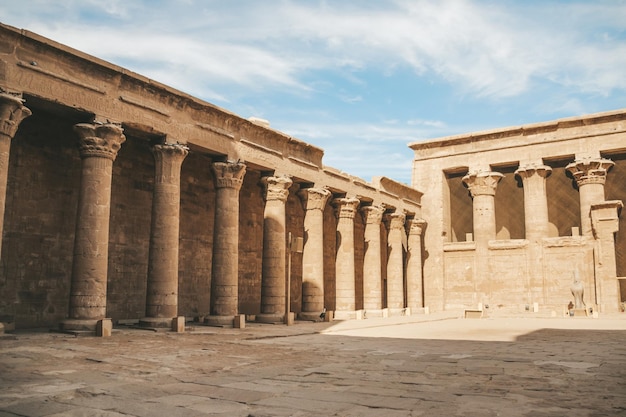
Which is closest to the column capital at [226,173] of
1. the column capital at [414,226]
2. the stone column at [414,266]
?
the stone column at [414,266]

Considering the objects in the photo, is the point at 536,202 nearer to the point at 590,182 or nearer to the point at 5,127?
the point at 590,182

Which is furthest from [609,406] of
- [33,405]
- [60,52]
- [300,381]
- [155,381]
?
[60,52]

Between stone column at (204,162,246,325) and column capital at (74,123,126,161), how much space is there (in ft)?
13.4

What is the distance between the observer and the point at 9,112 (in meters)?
11.8

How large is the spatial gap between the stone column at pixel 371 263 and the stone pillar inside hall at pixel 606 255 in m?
10.4

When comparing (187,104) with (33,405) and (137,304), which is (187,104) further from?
(33,405)

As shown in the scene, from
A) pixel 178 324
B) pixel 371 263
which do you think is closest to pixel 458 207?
pixel 371 263

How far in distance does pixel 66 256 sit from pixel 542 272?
22.2m

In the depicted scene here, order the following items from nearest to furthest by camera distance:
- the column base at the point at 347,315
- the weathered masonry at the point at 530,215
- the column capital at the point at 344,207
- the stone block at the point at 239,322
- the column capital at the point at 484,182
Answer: the stone block at the point at 239,322
the column base at the point at 347,315
the column capital at the point at 344,207
the weathered masonry at the point at 530,215
the column capital at the point at 484,182

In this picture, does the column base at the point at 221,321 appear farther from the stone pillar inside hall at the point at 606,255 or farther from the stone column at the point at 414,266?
the stone pillar inside hall at the point at 606,255

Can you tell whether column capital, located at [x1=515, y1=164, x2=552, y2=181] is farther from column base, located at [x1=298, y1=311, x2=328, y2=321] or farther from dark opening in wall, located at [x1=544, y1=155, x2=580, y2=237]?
column base, located at [x1=298, y1=311, x2=328, y2=321]

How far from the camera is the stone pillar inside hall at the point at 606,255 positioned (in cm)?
2517

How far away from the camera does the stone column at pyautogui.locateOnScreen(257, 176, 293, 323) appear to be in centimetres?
1873

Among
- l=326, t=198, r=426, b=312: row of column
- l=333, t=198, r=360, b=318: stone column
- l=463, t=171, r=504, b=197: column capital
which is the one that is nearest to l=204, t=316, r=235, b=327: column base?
l=333, t=198, r=360, b=318: stone column
